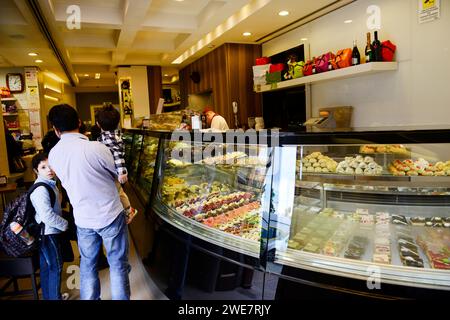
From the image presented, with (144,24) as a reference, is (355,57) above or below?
below

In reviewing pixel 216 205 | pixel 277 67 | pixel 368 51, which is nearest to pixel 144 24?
pixel 277 67

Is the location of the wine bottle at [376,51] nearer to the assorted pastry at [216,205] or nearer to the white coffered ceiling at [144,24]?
the white coffered ceiling at [144,24]

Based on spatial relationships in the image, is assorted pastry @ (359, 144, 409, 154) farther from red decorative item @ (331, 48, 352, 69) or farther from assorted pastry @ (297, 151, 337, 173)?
red decorative item @ (331, 48, 352, 69)

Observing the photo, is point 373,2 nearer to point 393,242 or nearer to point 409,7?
point 409,7

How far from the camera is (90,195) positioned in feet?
7.43

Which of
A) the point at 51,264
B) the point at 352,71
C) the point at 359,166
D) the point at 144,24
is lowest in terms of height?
the point at 51,264

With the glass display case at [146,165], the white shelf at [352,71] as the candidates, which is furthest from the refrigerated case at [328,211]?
the white shelf at [352,71]

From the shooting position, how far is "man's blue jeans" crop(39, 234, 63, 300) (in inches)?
97.3

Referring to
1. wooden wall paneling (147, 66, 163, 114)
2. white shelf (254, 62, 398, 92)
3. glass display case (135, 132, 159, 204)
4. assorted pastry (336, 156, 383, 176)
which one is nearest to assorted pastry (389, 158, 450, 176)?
assorted pastry (336, 156, 383, 176)

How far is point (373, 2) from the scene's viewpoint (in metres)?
4.38

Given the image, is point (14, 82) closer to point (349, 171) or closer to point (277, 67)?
point (277, 67)

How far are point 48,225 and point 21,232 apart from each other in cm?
17

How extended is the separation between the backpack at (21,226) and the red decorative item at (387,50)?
3.88 meters

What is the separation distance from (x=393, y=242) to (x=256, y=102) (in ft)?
18.3
